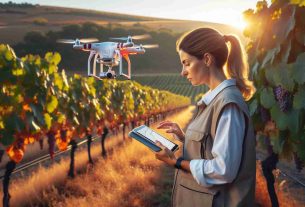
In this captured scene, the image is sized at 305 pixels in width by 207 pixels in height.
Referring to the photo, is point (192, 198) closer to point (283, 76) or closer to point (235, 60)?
point (235, 60)

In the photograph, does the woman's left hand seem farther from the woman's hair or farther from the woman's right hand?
the woman's hair

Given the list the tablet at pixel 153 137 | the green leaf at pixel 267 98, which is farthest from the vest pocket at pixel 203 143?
the green leaf at pixel 267 98

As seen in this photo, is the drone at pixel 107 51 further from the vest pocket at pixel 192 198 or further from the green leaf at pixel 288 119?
the green leaf at pixel 288 119

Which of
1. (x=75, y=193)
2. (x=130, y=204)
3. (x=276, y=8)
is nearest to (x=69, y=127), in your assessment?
(x=75, y=193)

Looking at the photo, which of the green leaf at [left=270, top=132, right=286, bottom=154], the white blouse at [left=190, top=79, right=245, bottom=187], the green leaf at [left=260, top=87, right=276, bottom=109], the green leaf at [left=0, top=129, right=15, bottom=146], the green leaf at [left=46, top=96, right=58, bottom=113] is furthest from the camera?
the green leaf at [left=46, top=96, right=58, bottom=113]

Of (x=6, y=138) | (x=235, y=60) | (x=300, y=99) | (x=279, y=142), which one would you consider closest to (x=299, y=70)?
(x=300, y=99)

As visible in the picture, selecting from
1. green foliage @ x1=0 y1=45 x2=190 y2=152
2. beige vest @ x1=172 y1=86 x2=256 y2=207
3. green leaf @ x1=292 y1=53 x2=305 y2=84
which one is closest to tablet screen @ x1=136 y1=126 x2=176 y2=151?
beige vest @ x1=172 y1=86 x2=256 y2=207
